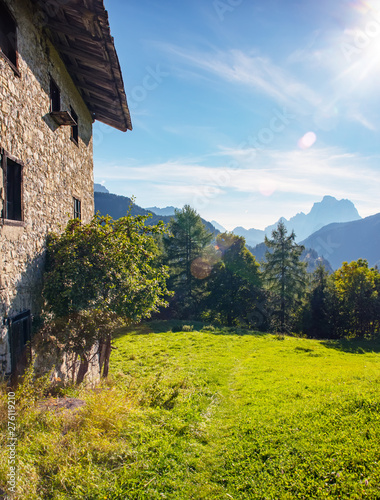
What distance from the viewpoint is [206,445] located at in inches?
232

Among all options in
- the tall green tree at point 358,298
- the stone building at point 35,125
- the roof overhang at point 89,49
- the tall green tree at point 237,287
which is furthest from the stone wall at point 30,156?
the tall green tree at point 358,298

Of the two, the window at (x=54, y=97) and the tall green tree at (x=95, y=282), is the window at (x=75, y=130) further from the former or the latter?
the tall green tree at (x=95, y=282)

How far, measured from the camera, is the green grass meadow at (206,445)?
169 inches

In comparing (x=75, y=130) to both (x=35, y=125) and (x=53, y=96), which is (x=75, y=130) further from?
(x=35, y=125)

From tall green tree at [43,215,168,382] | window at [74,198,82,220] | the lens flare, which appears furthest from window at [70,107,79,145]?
the lens flare

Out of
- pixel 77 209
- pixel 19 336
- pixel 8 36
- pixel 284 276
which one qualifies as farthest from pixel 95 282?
pixel 284 276

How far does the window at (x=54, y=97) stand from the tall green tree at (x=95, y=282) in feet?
11.9

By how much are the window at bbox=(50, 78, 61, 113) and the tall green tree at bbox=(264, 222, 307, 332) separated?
3443 cm

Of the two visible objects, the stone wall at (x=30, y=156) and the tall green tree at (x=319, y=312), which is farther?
the tall green tree at (x=319, y=312)

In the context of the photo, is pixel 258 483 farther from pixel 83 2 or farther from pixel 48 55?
pixel 48 55

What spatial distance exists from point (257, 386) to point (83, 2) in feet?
39.3

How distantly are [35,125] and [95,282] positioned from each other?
4.20 meters

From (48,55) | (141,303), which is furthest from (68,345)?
(48,55)

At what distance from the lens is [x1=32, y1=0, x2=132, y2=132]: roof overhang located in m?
6.55
